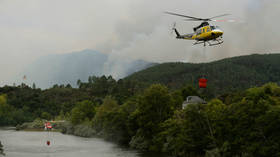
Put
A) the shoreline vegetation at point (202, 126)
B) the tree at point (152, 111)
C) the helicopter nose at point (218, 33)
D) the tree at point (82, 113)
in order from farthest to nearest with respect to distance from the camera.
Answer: the tree at point (82, 113) < the tree at point (152, 111) < the shoreline vegetation at point (202, 126) < the helicopter nose at point (218, 33)

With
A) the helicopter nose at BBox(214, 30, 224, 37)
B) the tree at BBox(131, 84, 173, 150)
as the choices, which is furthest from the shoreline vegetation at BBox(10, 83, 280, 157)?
the helicopter nose at BBox(214, 30, 224, 37)

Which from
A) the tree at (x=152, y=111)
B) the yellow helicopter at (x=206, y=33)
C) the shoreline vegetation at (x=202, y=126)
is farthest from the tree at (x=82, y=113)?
the yellow helicopter at (x=206, y=33)

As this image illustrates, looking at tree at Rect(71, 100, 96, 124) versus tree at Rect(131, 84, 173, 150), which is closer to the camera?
tree at Rect(131, 84, 173, 150)

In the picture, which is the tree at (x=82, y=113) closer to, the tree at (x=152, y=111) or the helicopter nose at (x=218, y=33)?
the tree at (x=152, y=111)

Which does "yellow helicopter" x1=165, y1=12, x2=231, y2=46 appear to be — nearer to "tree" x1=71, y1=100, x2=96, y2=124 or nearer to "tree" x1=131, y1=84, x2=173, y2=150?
"tree" x1=131, y1=84, x2=173, y2=150

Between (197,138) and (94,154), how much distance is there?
25.8 meters

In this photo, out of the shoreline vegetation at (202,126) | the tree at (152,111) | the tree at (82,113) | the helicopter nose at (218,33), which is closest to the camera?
the helicopter nose at (218,33)

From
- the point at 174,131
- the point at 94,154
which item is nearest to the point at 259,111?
the point at 174,131

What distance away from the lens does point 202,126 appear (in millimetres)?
64625

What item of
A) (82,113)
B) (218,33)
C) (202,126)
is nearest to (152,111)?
(202,126)

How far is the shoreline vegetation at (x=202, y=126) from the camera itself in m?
52.4

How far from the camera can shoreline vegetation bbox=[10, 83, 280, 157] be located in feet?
172

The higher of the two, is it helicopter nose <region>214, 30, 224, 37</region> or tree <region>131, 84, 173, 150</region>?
helicopter nose <region>214, 30, 224, 37</region>

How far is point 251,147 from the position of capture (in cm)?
5209
